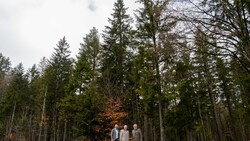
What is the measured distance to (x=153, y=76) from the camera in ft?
54.2

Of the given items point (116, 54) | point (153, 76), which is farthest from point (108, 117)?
point (116, 54)

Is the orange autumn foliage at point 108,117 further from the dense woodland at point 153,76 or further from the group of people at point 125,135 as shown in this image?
the group of people at point 125,135

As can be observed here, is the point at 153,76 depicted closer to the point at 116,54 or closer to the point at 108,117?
the point at 108,117

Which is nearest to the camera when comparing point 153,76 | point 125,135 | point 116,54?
point 125,135

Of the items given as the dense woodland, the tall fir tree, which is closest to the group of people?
the dense woodland

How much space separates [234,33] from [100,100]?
12477mm

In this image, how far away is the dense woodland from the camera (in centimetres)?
774

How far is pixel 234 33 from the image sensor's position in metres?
7.48

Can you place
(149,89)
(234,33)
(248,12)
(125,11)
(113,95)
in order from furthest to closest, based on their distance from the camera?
(125,11) < (113,95) < (149,89) < (248,12) < (234,33)

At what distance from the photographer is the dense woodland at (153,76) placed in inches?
305

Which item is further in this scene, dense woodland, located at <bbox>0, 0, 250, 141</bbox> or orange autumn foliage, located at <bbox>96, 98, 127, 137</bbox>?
orange autumn foliage, located at <bbox>96, 98, 127, 137</bbox>

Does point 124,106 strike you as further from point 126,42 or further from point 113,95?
point 126,42

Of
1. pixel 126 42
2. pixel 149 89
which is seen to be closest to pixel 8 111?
pixel 126 42

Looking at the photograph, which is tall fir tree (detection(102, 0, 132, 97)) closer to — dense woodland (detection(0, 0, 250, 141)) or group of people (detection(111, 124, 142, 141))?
dense woodland (detection(0, 0, 250, 141))
